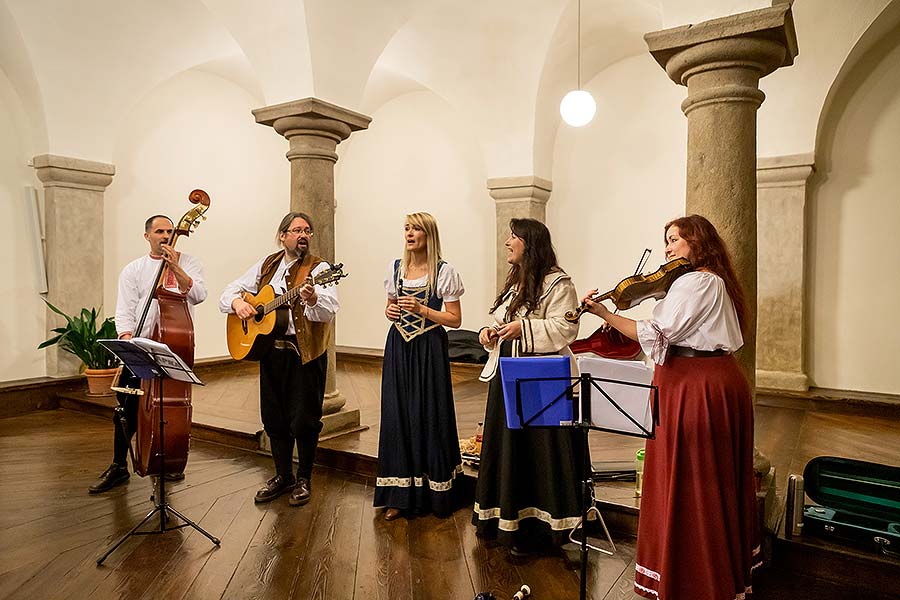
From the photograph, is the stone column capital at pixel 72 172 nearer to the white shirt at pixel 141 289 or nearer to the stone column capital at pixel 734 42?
the white shirt at pixel 141 289

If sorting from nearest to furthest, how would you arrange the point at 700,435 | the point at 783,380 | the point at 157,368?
the point at 700,435
the point at 157,368
the point at 783,380

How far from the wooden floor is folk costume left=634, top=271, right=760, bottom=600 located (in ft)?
1.54

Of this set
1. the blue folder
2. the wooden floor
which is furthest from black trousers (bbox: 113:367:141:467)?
the blue folder

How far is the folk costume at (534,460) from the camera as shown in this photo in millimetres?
3393

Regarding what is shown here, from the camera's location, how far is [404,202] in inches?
420

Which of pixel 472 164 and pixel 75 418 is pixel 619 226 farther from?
pixel 75 418

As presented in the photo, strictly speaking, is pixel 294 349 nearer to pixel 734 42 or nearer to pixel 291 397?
pixel 291 397

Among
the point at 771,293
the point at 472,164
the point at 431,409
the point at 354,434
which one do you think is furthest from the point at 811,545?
the point at 472,164

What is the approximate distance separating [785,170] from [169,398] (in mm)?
6362

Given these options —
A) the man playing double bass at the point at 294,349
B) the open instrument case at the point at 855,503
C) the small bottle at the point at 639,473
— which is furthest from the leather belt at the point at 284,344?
the open instrument case at the point at 855,503

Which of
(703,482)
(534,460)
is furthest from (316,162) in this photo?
(703,482)

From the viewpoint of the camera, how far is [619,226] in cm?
868

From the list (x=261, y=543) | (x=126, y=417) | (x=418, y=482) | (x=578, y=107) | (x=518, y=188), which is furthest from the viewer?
(x=518, y=188)

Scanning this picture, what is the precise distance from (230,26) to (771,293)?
607 cm
